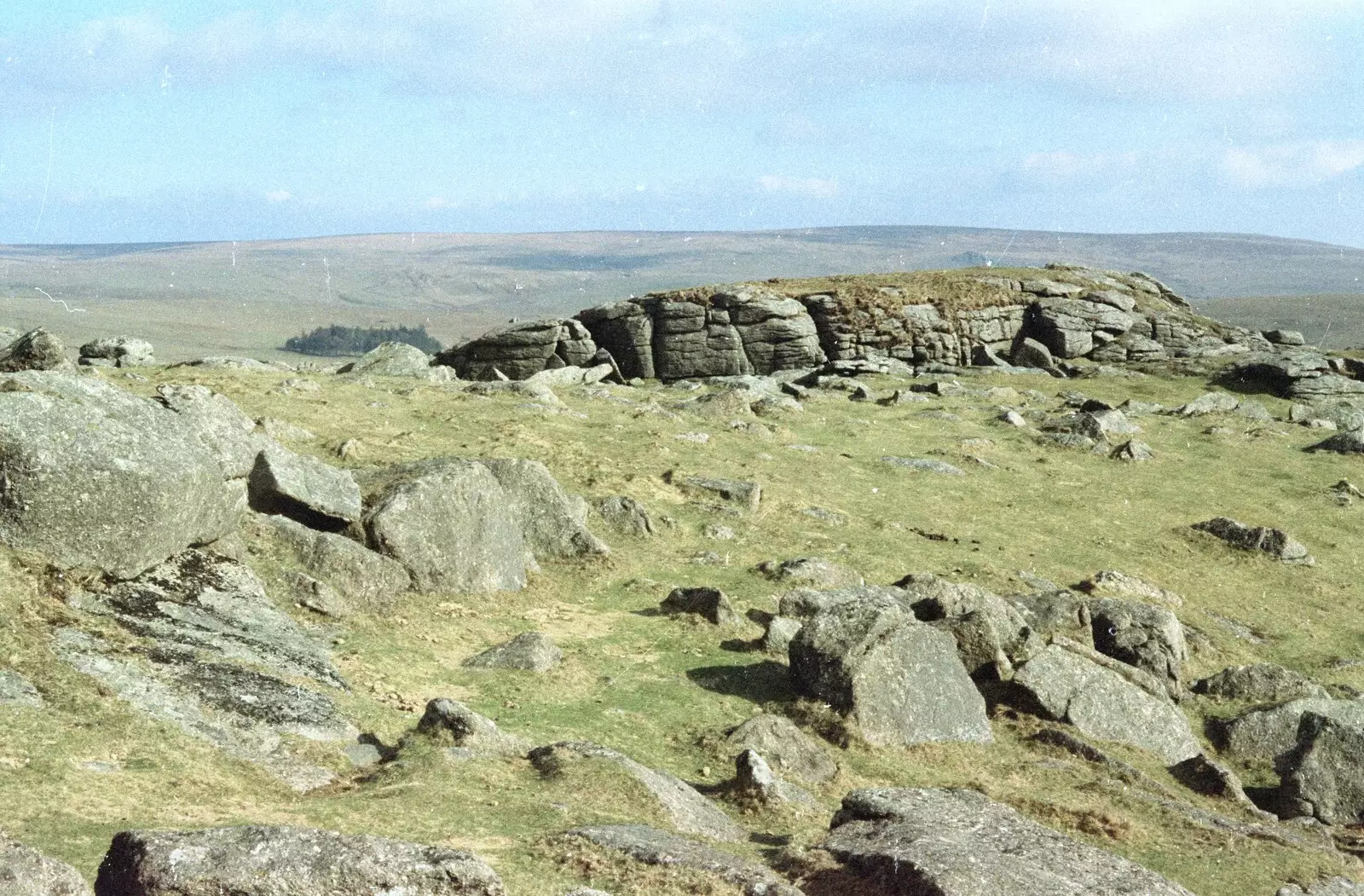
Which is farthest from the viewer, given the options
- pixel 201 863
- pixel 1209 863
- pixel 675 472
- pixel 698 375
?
pixel 698 375

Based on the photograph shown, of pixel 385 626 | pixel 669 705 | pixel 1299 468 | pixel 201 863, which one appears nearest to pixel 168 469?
pixel 385 626

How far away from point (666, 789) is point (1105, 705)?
9410mm

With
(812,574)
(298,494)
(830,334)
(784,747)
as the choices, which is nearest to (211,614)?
(298,494)

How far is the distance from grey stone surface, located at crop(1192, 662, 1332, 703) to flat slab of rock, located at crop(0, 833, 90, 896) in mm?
20311

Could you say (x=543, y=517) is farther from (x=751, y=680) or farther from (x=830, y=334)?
(x=830, y=334)

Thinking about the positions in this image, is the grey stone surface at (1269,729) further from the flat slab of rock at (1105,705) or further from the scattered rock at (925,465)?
the scattered rock at (925,465)

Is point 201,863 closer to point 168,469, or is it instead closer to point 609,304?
point 168,469

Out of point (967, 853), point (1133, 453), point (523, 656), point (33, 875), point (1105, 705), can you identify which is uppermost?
point (33, 875)

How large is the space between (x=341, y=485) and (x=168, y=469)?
5132mm

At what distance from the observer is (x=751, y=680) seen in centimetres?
2031

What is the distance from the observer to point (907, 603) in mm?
22750

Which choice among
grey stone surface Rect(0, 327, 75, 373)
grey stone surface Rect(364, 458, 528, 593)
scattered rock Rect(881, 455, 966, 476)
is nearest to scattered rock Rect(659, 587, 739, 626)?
grey stone surface Rect(364, 458, 528, 593)

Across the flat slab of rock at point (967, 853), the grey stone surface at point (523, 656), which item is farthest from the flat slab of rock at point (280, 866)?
the grey stone surface at point (523, 656)

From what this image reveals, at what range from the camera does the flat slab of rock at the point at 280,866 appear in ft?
27.5
